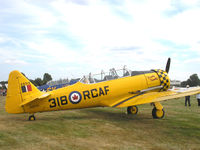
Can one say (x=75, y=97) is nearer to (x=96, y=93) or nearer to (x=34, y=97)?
(x=96, y=93)

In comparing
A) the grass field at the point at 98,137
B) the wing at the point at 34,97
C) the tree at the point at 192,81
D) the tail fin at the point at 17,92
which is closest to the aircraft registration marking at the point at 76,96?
the wing at the point at 34,97

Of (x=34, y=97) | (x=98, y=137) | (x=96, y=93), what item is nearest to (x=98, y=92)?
(x=96, y=93)

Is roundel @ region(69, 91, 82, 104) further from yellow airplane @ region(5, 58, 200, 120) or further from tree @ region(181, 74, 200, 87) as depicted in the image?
tree @ region(181, 74, 200, 87)

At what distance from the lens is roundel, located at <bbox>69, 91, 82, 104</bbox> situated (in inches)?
284

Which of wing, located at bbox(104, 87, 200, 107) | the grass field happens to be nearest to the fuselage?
wing, located at bbox(104, 87, 200, 107)

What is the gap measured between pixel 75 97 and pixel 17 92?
2.11m

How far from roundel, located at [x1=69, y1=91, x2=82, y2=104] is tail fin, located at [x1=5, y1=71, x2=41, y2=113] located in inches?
56.1

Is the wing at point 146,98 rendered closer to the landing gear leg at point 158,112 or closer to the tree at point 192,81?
the landing gear leg at point 158,112

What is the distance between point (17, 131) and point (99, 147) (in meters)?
2.54

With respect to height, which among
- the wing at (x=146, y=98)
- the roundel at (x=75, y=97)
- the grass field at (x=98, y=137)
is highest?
the roundel at (x=75, y=97)

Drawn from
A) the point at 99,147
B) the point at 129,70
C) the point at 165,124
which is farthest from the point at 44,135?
the point at 129,70

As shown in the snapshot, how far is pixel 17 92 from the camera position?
692 centimetres

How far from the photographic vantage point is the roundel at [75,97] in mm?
7215

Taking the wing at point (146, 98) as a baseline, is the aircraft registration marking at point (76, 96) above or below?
above
